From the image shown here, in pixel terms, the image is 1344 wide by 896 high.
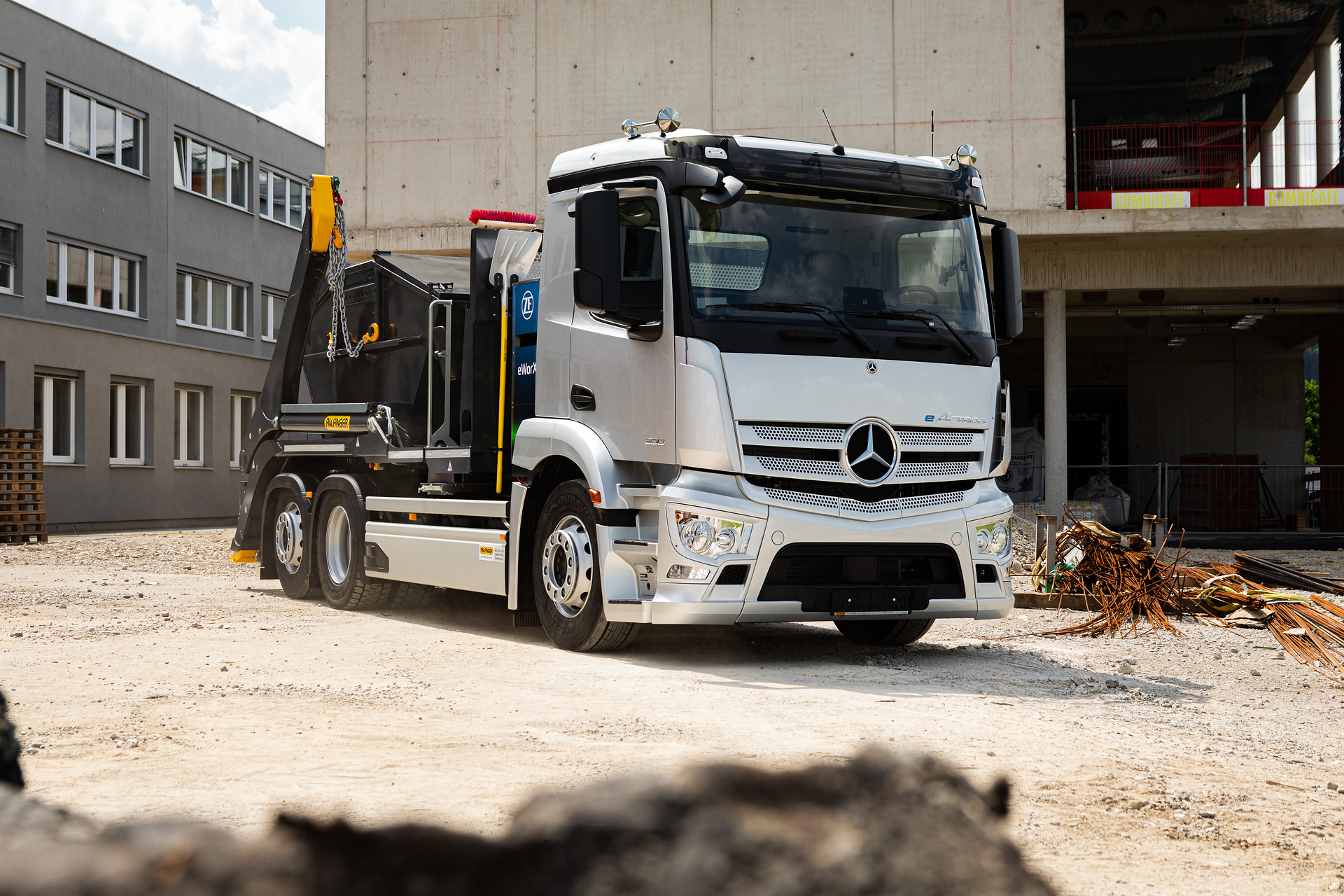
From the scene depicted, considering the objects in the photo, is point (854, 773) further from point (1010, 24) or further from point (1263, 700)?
point (1010, 24)

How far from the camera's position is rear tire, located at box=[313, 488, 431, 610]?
10.9m

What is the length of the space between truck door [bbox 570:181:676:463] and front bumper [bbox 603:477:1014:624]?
469 millimetres

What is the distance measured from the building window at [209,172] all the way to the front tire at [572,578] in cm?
2853

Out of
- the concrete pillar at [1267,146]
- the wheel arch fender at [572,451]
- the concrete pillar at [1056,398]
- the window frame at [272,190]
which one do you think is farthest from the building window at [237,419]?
the wheel arch fender at [572,451]

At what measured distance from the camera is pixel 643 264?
25.3ft

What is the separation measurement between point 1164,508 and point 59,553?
58.7ft

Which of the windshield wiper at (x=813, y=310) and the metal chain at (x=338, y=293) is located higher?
the metal chain at (x=338, y=293)

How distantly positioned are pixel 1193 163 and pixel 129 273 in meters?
25.1

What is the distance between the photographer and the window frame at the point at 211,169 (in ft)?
109

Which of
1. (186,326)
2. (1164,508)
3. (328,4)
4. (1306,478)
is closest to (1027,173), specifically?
(1164,508)

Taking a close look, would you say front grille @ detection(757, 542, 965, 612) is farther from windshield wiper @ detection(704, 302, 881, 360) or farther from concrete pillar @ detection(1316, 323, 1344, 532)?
concrete pillar @ detection(1316, 323, 1344, 532)

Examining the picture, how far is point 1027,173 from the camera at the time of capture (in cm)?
1888

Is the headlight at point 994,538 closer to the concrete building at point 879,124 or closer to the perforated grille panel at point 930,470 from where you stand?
the perforated grille panel at point 930,470

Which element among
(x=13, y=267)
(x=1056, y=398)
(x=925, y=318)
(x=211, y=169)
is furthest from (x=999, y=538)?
(x=211, y=169)
